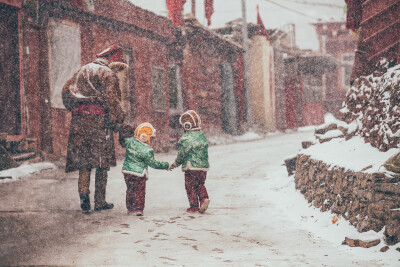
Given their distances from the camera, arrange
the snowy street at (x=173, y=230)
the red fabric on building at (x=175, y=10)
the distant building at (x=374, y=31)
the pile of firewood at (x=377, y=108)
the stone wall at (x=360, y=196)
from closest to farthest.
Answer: the snowy street at (x=173, y=230) → the stone wall at (x=360, y=196) → the pile of firewood at (x=377, y=108) → the distant building at (x=374, y=31) → the red fabric on building at (x=175, y=10)

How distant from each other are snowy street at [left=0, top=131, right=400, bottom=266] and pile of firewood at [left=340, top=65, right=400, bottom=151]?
109 centimetres

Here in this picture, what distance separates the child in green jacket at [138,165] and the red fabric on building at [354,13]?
12.9 ft

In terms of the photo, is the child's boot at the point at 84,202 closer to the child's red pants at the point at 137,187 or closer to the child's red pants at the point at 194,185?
the child's red pants at the point at 137,187

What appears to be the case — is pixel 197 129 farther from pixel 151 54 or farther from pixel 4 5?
pixel 151 54

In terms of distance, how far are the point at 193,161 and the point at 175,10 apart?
10.4 meters

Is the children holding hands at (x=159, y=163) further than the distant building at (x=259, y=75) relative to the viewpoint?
No

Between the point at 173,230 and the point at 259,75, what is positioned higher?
the point at 259,75

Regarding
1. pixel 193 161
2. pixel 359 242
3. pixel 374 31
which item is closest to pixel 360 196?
pixel 359 242

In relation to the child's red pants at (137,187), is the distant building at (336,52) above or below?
above

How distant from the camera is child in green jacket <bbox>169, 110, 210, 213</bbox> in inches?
245

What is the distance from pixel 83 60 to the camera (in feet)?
38.9

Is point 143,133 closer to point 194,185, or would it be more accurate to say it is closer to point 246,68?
point 194,185

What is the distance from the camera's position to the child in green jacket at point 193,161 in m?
6.23

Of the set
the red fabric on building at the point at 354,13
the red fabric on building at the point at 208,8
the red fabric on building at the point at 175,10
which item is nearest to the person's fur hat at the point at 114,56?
the red fabric on building at the point at 354,13
